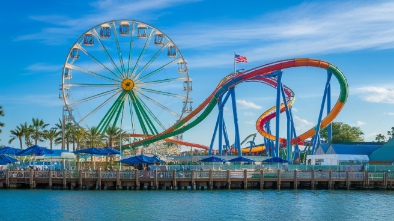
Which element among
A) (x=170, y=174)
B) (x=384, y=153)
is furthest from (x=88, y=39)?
(x=384, y=153)

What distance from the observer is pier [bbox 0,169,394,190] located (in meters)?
61.2

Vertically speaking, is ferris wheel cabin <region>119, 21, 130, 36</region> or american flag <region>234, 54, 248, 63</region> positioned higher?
ferris wheel cabin <region>119, 21, 130, 36</region>

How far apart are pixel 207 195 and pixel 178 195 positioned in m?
2.47

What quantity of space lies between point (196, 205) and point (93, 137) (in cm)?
5585

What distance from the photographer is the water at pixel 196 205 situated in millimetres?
44344

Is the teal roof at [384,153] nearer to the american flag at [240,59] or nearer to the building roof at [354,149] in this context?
the building roof at [354,149]

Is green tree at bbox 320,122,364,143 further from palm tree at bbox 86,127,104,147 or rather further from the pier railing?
the pier railing

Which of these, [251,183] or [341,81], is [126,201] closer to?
[251,183]

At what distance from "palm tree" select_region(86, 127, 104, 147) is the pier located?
37122 mm

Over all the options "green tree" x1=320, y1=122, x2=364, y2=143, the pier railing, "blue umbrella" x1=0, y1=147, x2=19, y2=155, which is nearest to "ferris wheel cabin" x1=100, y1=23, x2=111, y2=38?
"blue umbrella" x1=0, y1=147, x2=19, y2=155

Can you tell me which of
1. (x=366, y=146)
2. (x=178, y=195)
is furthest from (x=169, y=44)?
(x=178, y=195)

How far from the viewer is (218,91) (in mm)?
83812

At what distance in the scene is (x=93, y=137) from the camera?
103 m

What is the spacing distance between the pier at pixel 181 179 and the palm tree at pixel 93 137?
1462 inches
